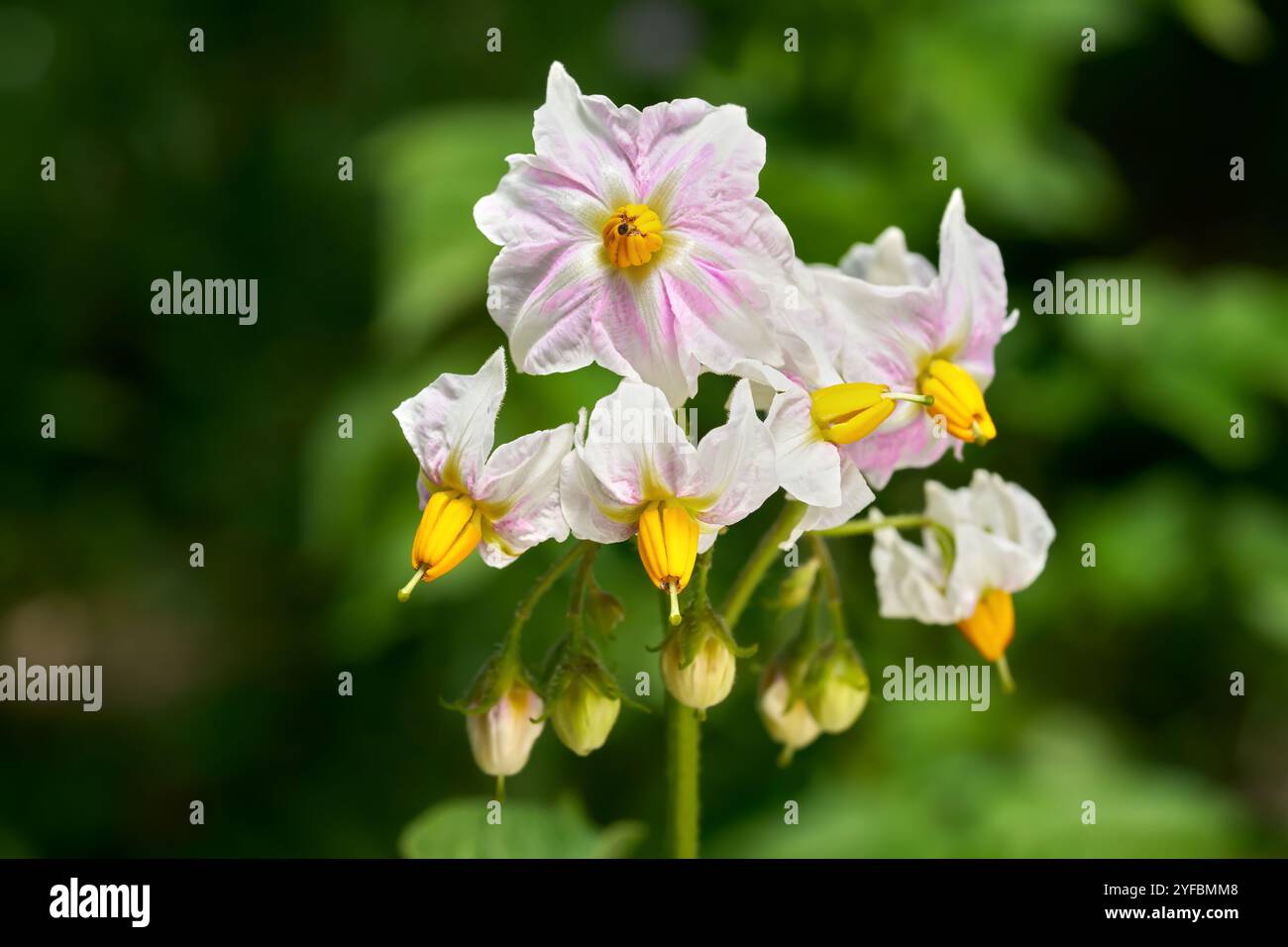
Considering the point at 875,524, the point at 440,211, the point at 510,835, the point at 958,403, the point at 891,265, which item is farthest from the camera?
the point at 440,211

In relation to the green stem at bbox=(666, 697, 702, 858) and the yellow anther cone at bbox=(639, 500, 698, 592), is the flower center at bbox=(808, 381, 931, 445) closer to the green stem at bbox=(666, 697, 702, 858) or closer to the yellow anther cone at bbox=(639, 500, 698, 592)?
the yellow anther cone at bbox=(639, 500, 698, 592)

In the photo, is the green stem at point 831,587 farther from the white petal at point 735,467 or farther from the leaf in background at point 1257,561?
the leaf in background at point 1257,561

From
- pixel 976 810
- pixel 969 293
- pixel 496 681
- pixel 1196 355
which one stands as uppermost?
pixel 1196 355

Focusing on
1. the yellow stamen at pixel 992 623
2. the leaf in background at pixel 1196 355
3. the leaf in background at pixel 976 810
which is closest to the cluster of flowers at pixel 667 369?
the yellow stamen at pixel 992 623

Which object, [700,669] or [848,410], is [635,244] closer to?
[848,410]

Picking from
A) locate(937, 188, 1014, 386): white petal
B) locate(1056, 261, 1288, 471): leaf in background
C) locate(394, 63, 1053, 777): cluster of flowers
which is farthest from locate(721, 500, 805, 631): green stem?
locate(1056, 261, 1288, 471): leaf in background

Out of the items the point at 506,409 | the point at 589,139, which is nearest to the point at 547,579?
the point at 589,139
